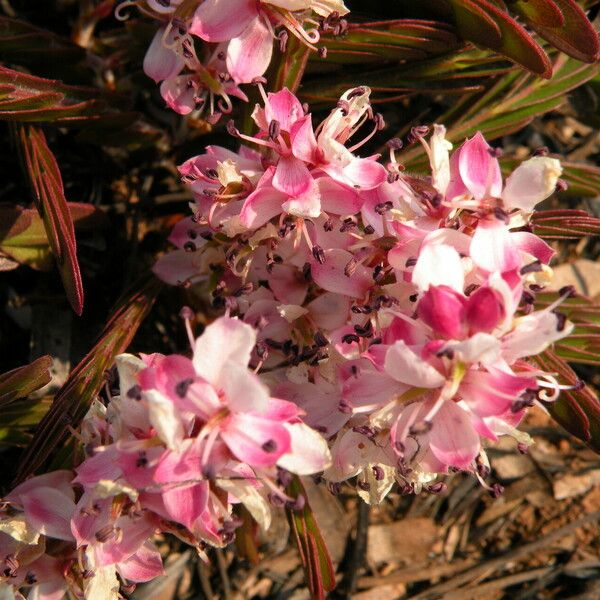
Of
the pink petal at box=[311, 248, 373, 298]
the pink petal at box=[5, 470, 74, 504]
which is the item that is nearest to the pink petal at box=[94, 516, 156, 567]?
the pink petal at box=[5, 470, 74, 504]

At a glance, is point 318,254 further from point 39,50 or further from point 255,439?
point 39,50

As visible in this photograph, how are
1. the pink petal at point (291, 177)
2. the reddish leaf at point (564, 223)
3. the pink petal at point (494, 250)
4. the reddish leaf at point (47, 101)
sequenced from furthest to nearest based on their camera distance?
the reddish leaf at point (564, 223) → the reddish leaf at point (47, 101) → the pink petal at point (291, 177) → the pink petal at point (494, 250)

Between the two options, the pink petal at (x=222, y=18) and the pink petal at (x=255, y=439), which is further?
the pink petal at (x=222, y=18)

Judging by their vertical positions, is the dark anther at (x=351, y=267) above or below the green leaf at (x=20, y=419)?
above

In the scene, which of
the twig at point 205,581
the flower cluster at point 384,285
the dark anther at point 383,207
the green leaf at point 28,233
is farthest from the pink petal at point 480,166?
the twig at point 205,581

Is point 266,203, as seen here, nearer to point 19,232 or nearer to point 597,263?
point 19,232

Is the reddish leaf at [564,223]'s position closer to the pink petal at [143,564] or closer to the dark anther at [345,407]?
the dark anther at [345,407]

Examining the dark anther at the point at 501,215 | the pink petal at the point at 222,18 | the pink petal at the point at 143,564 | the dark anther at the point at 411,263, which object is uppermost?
the pink petal at the point at 222,18

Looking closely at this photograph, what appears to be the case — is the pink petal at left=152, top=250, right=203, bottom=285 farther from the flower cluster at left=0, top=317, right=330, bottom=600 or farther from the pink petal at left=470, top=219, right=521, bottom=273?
the pink petal at left=470, top=219, right=521, bottom=273
